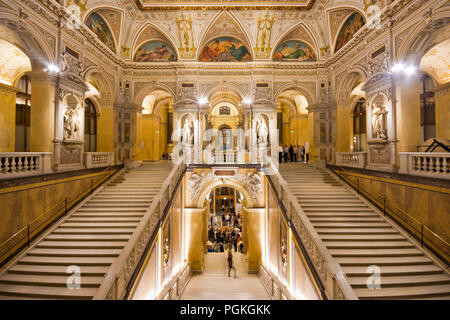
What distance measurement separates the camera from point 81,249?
731 centimetres

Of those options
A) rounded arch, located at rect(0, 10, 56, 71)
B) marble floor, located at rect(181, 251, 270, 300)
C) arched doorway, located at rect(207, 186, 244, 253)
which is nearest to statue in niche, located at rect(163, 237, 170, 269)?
marble floor, located at rect(181, 251, 270, 300)

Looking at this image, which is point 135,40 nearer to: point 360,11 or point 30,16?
point 30,16

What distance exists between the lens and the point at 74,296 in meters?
5.62

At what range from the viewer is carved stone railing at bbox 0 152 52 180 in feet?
21.7

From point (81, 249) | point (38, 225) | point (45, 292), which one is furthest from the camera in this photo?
point (38, 225)

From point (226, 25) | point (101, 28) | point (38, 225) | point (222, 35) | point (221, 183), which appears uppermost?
point (226, 25)

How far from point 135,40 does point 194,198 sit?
10.2 m

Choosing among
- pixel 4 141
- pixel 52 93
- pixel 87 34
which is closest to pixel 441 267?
pixel 52 93

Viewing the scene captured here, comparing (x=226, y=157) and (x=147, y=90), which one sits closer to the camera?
(x=226, y=157)

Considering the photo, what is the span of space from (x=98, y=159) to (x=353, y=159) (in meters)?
12.4

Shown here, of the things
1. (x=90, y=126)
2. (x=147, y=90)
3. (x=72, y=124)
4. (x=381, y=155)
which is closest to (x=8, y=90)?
(x=72, y=124)

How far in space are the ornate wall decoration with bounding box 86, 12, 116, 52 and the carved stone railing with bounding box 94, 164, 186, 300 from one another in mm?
8762

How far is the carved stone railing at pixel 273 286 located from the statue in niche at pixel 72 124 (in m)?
10.2

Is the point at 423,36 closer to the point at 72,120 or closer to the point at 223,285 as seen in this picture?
the point at 223,285
